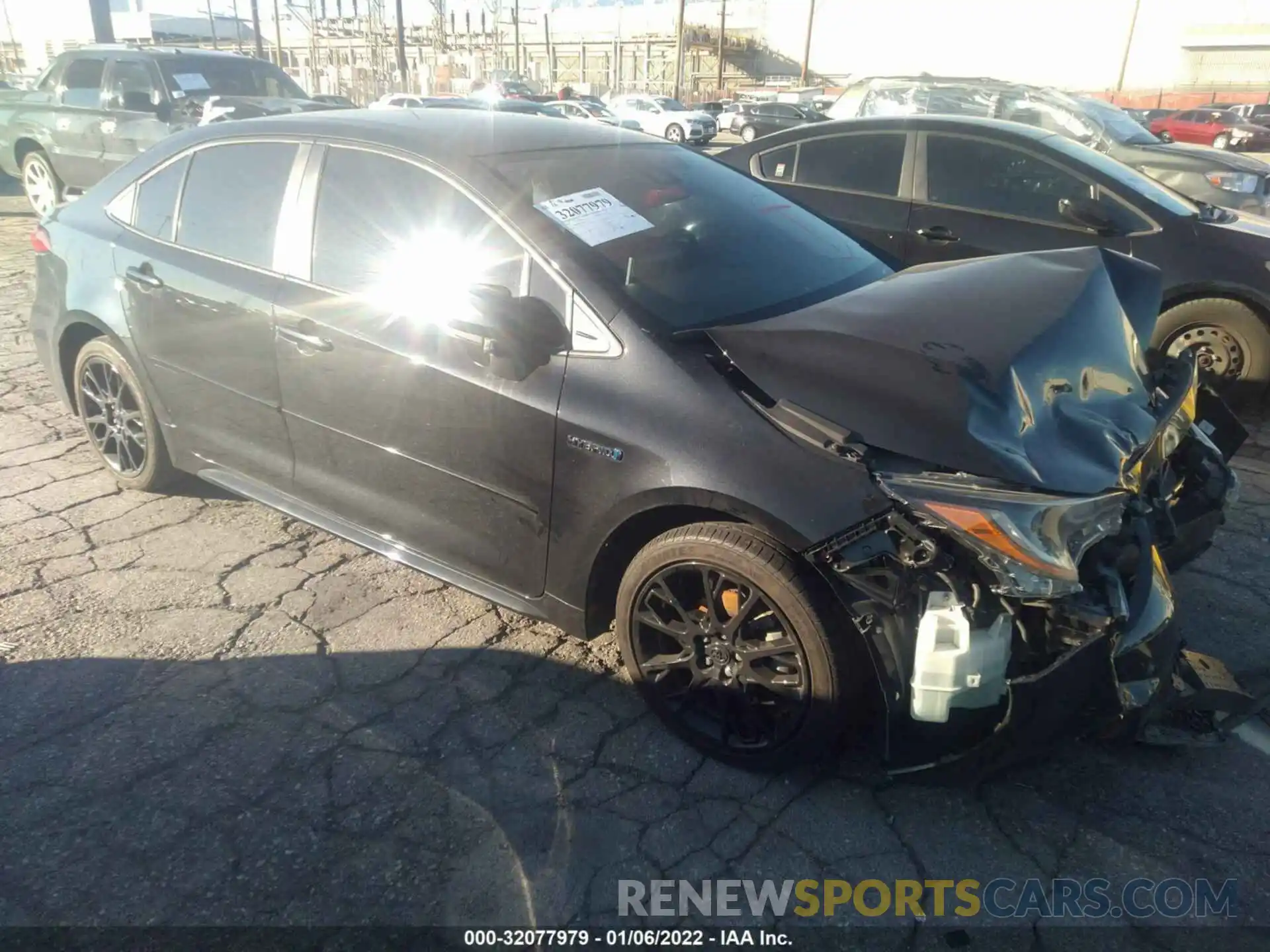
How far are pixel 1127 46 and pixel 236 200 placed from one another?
62410 mm

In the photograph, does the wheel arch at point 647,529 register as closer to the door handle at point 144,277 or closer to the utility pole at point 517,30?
the door handle at point 144,277

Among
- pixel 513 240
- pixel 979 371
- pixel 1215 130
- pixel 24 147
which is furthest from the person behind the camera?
pixel 1215 130

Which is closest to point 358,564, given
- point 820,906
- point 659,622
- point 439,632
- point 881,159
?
point 439,632

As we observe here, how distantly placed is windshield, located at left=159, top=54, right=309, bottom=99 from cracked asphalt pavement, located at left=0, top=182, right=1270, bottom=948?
778 centimetres

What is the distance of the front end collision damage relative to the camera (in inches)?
83.0

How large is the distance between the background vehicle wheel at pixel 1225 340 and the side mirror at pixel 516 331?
412 centimetres

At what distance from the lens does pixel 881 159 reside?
19.3 feet

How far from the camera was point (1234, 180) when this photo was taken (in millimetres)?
7582

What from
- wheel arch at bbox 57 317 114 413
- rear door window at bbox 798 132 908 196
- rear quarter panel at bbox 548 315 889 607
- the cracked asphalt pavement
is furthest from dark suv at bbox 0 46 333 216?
rear quarter panel at bbox 548 315 889 607

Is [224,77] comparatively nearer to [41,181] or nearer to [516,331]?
[41,181]

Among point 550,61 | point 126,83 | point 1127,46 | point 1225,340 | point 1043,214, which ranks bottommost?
point 1225,340

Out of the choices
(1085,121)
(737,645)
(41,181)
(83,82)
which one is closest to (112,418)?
(737,645)

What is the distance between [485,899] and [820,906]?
0.82 meters

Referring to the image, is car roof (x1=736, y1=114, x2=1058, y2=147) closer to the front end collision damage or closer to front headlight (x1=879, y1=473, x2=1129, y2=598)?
the front end collision damage
